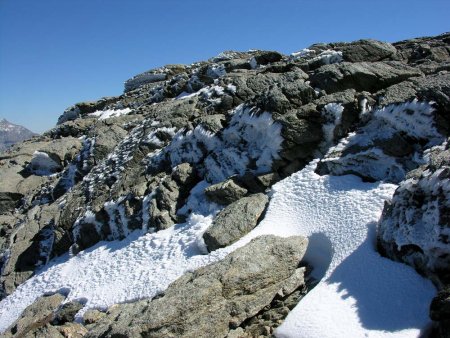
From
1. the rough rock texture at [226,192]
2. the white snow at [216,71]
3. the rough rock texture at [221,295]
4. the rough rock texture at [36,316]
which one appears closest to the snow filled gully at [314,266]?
the rough rock texture at [36,316]

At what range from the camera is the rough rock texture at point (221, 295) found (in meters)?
10.6

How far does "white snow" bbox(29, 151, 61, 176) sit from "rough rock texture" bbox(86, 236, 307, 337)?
2530cm

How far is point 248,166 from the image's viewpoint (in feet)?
62.7

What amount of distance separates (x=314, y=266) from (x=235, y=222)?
415 cm

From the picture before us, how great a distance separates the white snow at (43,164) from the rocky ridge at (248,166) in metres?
2.03

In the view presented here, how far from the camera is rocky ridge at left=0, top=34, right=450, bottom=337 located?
1102cm

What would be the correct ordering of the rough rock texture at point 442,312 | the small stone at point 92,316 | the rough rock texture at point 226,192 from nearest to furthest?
the rough rock texture at point 442,312 → the small stone at point 92,316 → the rough rock texture at point 226,192

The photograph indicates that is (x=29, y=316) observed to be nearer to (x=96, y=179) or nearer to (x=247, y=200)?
(x=96, y=179)

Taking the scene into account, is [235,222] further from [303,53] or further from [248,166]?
[303,53]

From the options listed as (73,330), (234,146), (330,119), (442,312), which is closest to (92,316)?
(73,330)

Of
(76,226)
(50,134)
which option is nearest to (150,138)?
(76,226)

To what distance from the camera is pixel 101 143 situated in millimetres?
29453

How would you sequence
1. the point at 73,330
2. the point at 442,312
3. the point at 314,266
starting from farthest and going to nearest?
1. the point at 73,330
2. the point at 314,266
3. the point at 442,312

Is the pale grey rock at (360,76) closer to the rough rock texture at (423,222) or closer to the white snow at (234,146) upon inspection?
the white snow at (234,146)
